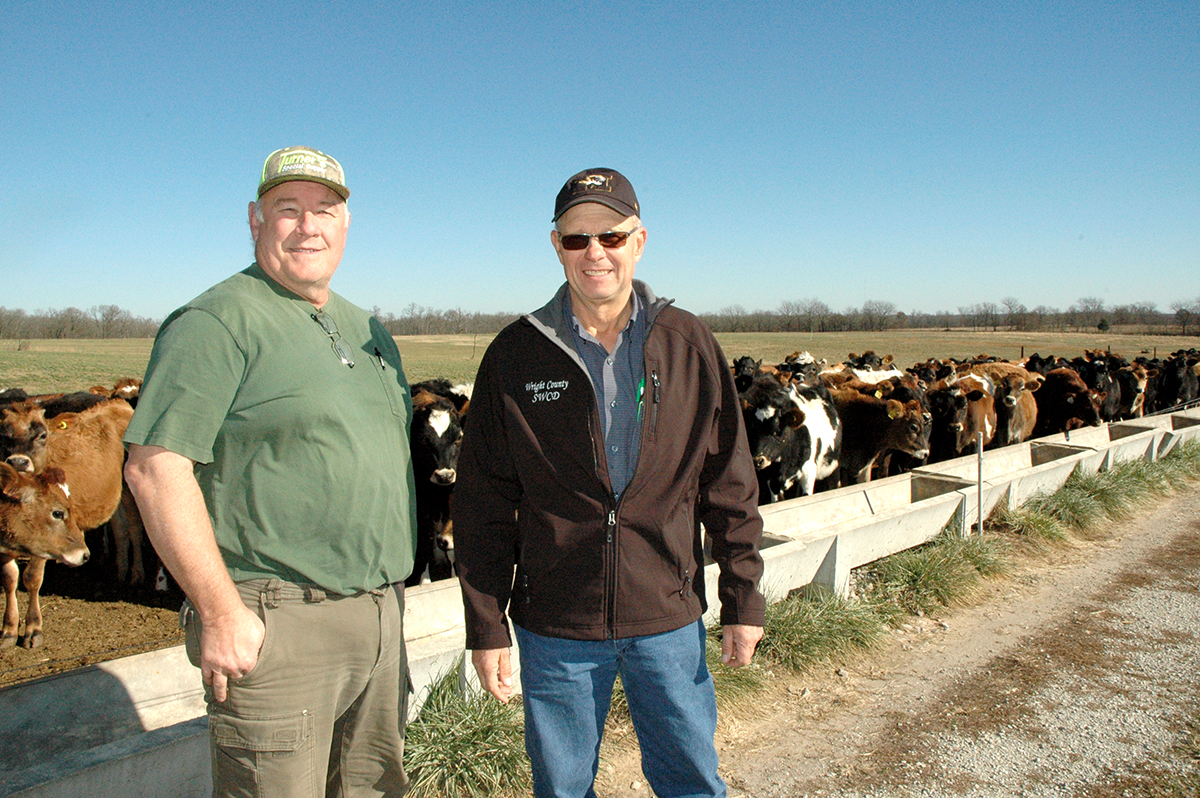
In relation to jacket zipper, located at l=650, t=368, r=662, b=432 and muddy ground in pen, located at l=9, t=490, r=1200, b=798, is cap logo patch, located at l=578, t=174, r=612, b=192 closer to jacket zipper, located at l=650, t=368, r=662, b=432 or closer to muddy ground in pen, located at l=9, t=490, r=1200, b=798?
jacket zipper, located at l=650, t=368, r=662, b=432

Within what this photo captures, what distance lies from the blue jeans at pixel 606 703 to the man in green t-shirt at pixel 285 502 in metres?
0.51

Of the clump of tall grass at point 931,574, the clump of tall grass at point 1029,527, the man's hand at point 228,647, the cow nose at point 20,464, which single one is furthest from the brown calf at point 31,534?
the clump of tall grass at point 1029,527

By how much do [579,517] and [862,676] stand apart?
3711mm

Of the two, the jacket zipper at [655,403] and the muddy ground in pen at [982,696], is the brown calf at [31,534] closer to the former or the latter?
the muddy ground in pen at [982,696]

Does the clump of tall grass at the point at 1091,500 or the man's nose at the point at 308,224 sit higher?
the man's nose at the point at 308,224

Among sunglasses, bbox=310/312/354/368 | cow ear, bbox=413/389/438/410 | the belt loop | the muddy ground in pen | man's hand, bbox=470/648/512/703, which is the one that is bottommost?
the muddy ground in pen

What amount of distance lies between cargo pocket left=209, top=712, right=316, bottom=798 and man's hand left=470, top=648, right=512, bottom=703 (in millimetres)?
571

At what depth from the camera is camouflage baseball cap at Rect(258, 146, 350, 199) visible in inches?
92.9

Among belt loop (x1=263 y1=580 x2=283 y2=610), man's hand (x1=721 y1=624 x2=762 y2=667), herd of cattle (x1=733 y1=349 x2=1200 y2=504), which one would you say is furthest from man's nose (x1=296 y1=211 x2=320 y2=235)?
herd of cattle (x1=733 y1=349 x2=1200 y2=504)

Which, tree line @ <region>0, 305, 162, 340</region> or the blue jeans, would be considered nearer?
the blue jeans

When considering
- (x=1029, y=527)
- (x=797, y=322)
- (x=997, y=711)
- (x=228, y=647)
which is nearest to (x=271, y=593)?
(x=228, y=647)

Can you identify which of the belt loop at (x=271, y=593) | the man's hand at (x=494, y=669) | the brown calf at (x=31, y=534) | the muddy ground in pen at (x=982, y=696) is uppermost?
the belt loop at (x=271, y=593)

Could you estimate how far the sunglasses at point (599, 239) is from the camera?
2457 mm

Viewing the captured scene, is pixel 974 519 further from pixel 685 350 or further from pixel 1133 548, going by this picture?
pixel 685 350
